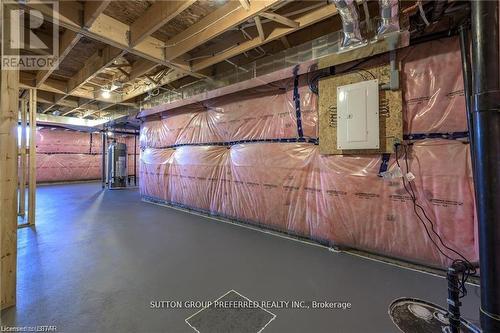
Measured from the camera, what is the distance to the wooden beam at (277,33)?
2.25 meters

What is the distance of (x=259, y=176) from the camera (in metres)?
3.18

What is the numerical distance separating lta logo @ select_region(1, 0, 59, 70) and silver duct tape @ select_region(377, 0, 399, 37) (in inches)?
110

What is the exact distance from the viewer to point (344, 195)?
2.42 m

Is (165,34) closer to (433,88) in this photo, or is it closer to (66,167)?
(433,88)

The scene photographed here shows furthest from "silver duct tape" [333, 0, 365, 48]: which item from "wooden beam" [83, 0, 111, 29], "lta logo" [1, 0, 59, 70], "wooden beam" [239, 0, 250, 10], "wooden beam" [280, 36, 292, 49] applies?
"lta logo" [1, 0, 59, 70]

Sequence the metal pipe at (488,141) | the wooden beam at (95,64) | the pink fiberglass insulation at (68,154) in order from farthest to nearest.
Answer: the pink fiberglass insulation at (68,154), the wooden beam at (95,64), the metal pipe at (488,141)

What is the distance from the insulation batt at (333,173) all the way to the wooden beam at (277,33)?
22.4 inches

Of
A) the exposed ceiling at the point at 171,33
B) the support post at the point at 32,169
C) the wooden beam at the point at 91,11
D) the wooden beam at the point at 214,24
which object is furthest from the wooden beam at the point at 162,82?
the support post at the point at 32,169

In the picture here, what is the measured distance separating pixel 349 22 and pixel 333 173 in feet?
4.79

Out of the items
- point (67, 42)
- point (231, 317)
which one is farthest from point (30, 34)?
point (231, 317)

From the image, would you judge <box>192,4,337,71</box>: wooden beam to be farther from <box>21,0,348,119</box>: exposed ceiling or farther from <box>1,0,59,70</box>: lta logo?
<box>1,0,59,70</box>: lta logo

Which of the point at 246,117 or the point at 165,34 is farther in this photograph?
the point at 246,117

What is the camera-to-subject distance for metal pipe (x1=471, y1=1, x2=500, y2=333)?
3.75 ft

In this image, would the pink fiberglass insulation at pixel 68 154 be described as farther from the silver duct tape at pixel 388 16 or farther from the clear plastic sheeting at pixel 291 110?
the silver duct tape at pixel 388 16
